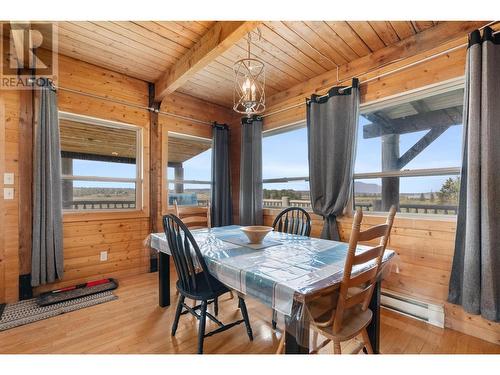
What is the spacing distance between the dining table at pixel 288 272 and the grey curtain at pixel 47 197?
4.33 feet

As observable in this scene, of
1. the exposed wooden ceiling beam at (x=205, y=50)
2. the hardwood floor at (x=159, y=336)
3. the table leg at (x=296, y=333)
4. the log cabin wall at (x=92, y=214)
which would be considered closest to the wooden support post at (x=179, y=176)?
the log cabin wall at (x=92, y=214)

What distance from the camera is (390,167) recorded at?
7.95ft

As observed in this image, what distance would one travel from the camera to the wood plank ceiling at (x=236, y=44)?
2121 mm

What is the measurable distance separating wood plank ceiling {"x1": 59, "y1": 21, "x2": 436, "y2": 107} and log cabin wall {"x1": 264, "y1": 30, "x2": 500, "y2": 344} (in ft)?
1.14

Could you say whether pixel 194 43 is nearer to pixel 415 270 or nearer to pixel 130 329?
pixel 130 329

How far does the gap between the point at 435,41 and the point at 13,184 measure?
4146 millimetres

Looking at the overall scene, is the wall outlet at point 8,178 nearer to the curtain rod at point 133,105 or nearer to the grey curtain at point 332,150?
the curtain rod at point 133,105

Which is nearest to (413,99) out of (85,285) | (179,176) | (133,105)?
(179,176)

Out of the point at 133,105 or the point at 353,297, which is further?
the point at 133,105

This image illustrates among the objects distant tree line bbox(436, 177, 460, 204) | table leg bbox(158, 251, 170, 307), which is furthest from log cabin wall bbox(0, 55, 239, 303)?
Result: distant tree line bbox(436, 177, 460, 204)

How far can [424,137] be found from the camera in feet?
7.29

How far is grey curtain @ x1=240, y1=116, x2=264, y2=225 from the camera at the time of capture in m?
3.56

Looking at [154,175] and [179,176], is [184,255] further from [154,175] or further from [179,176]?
[179,176]

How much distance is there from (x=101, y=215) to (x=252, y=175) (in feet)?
6.69
